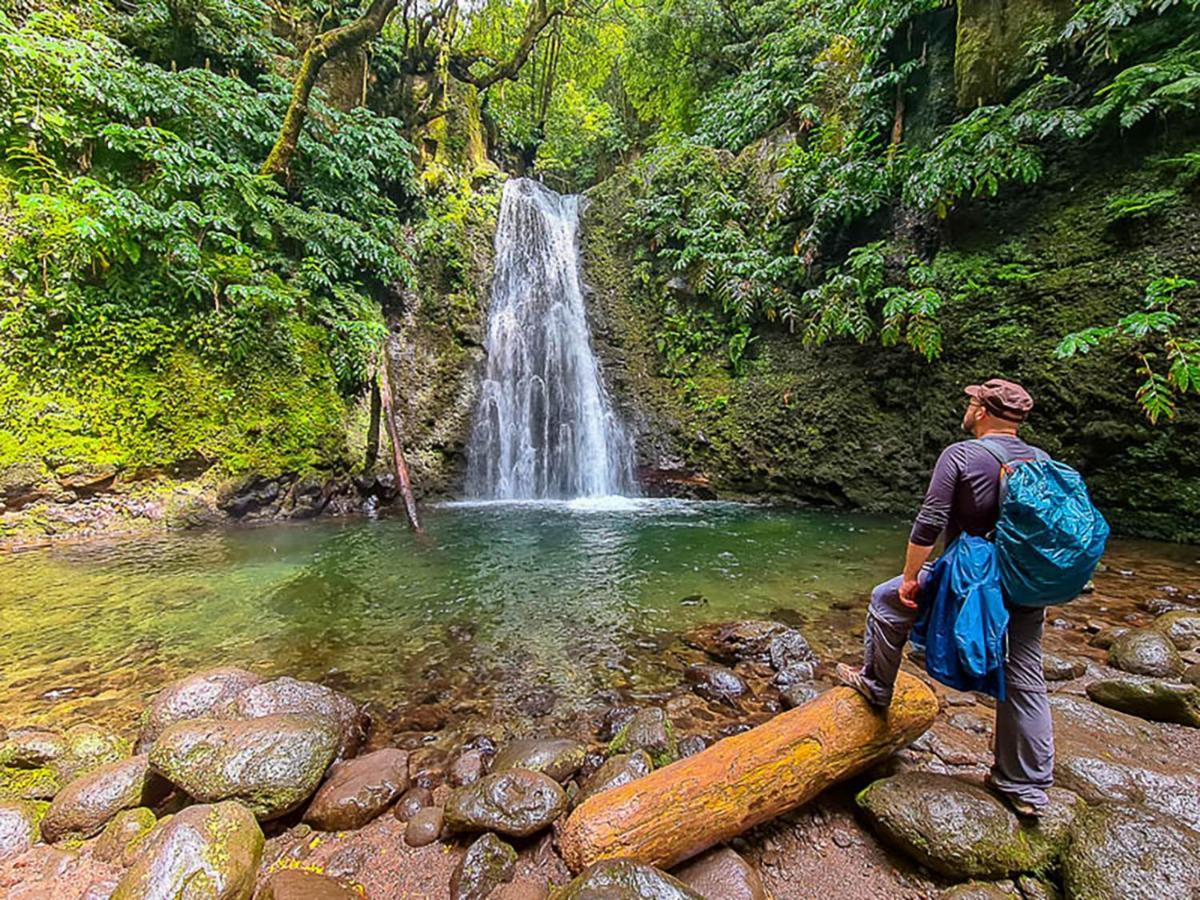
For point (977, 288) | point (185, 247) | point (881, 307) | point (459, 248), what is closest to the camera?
point (977, 288)

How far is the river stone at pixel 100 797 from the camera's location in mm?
2088

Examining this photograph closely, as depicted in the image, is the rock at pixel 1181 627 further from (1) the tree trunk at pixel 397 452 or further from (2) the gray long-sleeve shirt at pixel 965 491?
(1) the tree trunk at pixel 397 452

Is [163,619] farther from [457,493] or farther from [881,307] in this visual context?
[881,307]

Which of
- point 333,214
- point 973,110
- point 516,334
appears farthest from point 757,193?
point 333,214

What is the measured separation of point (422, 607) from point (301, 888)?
314 centimetres

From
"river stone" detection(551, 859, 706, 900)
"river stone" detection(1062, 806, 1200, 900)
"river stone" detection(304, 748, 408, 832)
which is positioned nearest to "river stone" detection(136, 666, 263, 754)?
"river stone" detection(304, 748, 408, 832)

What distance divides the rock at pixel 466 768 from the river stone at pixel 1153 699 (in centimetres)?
354

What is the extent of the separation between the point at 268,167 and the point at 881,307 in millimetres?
11619

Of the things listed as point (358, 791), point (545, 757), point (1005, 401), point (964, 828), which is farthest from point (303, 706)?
point (1005, 401)

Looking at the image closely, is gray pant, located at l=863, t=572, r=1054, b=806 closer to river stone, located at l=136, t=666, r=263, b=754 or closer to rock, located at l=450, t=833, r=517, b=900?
rock, located at l=450, t=833, r=517, b=900

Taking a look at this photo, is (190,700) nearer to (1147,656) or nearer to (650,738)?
(650,738)

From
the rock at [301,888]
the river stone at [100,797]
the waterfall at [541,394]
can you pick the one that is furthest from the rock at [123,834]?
the waterfall at [541,394]

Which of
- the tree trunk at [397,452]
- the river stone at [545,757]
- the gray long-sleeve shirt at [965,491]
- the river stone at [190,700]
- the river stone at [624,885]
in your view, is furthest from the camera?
the tree trunk at [397,452]

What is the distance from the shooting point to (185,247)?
7.45 metres
